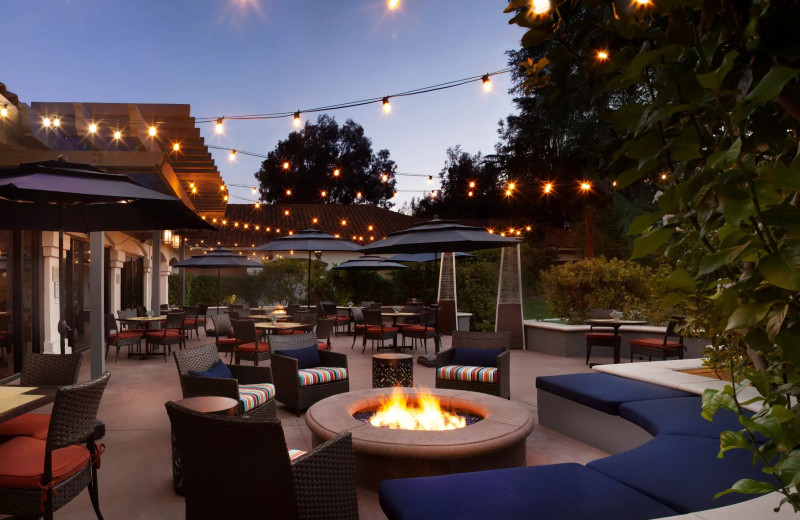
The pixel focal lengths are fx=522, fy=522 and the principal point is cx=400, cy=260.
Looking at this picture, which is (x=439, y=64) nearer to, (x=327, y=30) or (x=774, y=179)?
(x=327, y=30)

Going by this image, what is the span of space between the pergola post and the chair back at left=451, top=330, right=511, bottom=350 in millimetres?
4635

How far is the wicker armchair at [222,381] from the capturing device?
4363 mm

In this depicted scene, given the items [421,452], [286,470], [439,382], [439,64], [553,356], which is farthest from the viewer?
[439,64]

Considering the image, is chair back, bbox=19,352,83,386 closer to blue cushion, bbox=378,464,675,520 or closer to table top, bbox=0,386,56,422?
table top, bbox=0,386,56,422

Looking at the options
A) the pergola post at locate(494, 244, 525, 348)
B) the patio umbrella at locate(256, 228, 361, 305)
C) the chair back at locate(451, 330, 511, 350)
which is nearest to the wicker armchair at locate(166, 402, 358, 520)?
the chair back at locate(451, 330, 511, 350)

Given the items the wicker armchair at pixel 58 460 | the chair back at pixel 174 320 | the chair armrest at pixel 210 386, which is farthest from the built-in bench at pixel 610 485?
the chair back at pixel 174 320

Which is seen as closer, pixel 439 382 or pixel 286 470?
pixel 286 470

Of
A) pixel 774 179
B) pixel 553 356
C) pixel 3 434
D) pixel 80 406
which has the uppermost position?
pixel 774 179

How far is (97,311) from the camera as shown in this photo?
661 centimetres

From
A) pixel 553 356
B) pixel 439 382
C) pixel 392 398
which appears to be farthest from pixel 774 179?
pixel 553 356

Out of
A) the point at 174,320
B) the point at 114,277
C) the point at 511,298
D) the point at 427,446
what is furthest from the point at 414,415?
the point at 114,277

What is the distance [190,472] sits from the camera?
2.60 meters

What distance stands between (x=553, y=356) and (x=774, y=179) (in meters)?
10.3

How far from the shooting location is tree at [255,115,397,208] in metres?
33.0
